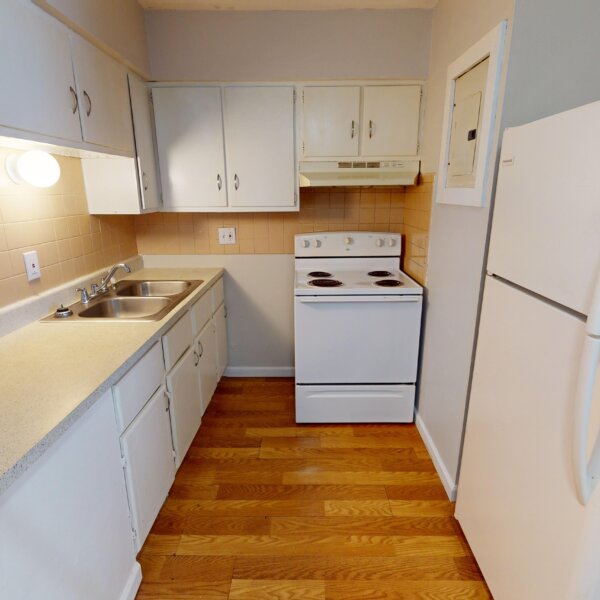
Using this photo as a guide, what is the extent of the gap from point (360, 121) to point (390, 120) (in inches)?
7.0

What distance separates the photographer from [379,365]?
Answer: 228 centimetres

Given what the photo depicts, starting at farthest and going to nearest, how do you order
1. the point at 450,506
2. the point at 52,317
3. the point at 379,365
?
the point at 379,365 < the point at 450,506 < the point at 52,317

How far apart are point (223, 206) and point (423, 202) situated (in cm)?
124

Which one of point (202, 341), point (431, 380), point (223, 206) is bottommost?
point (431, 380)

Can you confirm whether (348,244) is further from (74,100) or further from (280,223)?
(74,100)

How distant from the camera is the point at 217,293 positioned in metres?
2.58

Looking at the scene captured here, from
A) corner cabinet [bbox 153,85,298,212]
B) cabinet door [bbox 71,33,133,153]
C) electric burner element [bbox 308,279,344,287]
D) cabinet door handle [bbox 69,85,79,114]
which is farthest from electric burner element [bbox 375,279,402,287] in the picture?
cabinet door handle [bbox 69,85,79,114]

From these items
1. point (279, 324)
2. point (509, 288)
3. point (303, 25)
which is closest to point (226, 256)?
point (279, 324)

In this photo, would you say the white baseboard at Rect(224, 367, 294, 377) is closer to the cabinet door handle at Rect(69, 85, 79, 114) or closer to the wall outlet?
the wall outlet

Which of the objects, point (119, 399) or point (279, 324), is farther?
point (279, 324)

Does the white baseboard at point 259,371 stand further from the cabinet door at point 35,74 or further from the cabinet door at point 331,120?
the cabinet door at point 35,74

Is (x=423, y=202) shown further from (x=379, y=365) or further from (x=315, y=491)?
(x=315, y=491)

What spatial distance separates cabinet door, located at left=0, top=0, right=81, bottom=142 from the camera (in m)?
1.10

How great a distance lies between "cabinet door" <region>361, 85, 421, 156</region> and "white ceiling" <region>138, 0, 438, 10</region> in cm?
40
